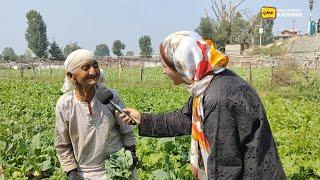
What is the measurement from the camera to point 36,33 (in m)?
104

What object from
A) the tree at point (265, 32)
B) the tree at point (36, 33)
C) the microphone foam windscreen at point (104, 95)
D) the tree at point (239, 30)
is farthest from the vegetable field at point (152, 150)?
the tree at point (36, 33)

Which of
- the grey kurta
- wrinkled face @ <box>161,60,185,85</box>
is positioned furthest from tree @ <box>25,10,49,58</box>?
wrinkled face @ <box>161,60,185,85</box>

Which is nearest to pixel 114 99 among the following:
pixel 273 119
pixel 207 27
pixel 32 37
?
pixel 273 119

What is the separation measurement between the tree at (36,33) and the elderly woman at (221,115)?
334ft

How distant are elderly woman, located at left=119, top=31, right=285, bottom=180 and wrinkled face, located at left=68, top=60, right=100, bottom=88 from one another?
0.90 meters

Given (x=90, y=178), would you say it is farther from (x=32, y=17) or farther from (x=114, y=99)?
(x=32, y=17)

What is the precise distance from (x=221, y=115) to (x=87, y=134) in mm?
1398

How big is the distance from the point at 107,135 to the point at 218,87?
132 cm

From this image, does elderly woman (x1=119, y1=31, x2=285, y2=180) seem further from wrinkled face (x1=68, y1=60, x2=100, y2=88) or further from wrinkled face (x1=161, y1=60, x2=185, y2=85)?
wrinkled face (x1=68, y1=60, x2=100, y2=88)

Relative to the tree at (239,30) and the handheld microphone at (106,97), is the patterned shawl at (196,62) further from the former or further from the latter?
the tree at (239,30)

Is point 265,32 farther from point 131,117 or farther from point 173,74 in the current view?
point 173,74

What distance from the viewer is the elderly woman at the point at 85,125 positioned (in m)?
3.46

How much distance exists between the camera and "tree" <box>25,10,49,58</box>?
339 ft

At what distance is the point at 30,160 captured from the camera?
20.7 feet
